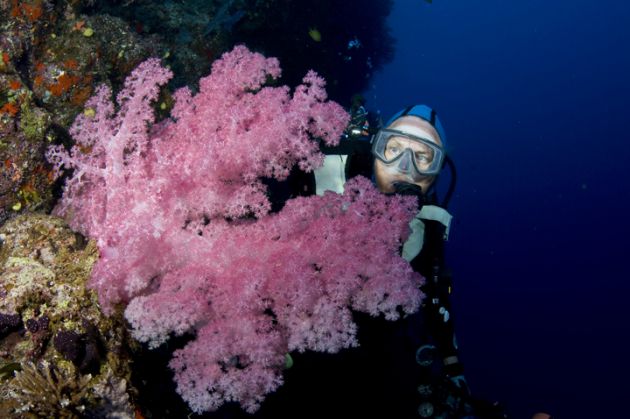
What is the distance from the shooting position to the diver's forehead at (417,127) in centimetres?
417

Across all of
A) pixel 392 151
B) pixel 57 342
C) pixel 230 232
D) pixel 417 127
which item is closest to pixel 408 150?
pixel 392 151

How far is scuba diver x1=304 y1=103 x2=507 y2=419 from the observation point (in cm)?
340

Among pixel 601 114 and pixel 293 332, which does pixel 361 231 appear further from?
pixel 601 114

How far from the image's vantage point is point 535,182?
7494 cm

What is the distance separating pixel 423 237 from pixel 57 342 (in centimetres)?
283

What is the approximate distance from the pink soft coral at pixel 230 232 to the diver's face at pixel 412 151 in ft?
4.92

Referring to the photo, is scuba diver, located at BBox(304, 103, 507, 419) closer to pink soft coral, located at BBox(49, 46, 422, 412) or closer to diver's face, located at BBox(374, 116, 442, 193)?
A: diver's face, located at BBox(374, 116, 442, 193)

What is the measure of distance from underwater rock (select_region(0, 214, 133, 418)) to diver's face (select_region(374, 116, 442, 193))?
9.06 ft

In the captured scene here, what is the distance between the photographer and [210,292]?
2.10 meters

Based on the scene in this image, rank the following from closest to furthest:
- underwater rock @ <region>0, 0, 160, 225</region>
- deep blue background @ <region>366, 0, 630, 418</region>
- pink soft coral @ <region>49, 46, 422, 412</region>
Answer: pink soft coral @ <region>49, 46, 422, 412</region> → underwater rock @ <region>0, 0, 160, 225</region> → deep blue background @ <region>366, 0, 630, 418</region>

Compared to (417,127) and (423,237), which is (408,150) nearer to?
(417,127)

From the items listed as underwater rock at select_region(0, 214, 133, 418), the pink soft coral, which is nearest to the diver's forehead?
the pink soft coral

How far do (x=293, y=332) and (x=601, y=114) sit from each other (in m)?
107

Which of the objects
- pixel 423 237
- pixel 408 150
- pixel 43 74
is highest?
pixel 43 74
